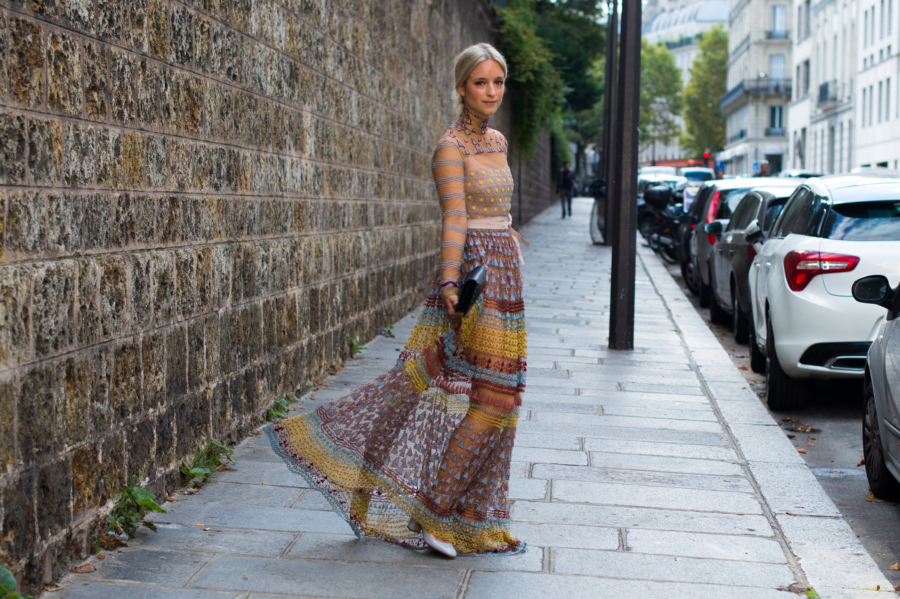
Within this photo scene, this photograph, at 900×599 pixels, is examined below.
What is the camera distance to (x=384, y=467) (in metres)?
3.92

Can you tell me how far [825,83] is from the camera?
190 ft

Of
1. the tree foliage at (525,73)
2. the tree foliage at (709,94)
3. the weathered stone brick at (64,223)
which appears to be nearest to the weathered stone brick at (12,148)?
the weathered stone brick at (64,223)

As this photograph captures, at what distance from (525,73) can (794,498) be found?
61.0ft

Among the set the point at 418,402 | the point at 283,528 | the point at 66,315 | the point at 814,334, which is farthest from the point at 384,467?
the point at 814,334

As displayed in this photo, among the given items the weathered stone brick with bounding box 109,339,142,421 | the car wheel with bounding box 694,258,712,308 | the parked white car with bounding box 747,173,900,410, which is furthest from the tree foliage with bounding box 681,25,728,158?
the weathered stone brick with bounding box 109,339,142,421

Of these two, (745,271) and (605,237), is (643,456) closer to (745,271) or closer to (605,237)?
(745,271)

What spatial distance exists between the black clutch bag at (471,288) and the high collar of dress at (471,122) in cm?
56

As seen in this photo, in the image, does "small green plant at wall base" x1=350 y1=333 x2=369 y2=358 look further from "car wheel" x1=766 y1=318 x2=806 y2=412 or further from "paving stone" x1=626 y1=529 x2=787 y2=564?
"paving stone" x1=626 y1=529 x2=787 y2=564

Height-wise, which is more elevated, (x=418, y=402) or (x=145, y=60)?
(x=145, y=60)

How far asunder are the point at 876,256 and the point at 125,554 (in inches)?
193

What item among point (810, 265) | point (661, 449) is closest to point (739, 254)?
point (810, 265)

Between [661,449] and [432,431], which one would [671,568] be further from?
[661,449]

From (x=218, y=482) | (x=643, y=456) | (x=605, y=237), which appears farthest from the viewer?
(x=605, y=237)

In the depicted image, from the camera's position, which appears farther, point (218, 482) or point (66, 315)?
point (218, 482)
